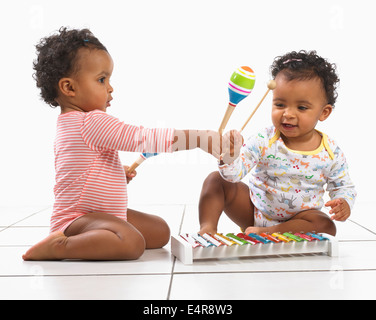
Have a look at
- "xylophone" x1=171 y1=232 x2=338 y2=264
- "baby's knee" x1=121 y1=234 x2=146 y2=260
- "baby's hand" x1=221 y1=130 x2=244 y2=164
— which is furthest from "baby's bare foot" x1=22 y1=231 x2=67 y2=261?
"baby's hand" x1=221 y1=130 x2=244 y2=164

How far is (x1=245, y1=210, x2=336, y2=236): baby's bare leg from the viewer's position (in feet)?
3.96

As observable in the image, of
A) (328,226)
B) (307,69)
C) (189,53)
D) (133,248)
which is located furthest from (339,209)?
(189,53)

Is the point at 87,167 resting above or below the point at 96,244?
above

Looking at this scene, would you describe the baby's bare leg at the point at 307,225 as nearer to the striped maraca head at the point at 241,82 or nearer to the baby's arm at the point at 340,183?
the baby's arm at the point at 340,183

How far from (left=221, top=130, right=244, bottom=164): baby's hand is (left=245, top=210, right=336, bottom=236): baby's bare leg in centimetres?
22

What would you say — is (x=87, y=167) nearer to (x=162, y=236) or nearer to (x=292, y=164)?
(x=162, y=236)

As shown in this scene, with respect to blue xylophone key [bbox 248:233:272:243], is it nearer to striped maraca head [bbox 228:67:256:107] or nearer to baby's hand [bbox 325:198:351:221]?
baby's hand [bbox 325:198:351:221]

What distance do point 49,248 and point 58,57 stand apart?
394 millimetres

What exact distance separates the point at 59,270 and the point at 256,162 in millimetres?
521

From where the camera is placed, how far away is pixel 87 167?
1116mm

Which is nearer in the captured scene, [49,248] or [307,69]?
[49,248]

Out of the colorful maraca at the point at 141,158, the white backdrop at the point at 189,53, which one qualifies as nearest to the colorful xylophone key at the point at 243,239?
the colorful maraca at the point at 141,158

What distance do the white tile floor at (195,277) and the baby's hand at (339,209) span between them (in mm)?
67
